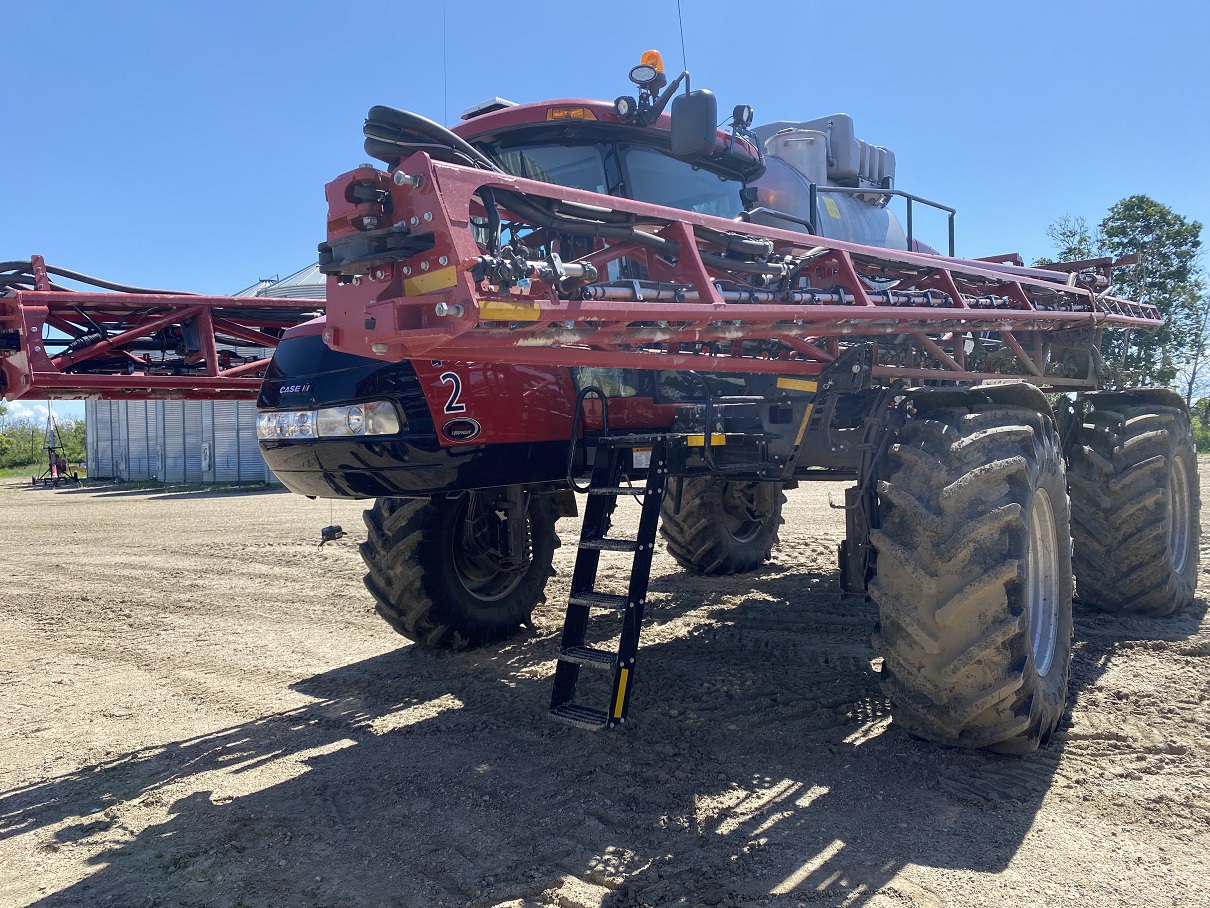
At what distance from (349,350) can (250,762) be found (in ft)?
6.57

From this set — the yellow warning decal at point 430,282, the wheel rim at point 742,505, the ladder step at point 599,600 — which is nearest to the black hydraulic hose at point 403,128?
the yellow warning decal at point 430,282

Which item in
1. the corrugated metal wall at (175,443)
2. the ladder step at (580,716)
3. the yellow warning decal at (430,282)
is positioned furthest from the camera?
the corrugated metal wall at (175,443)

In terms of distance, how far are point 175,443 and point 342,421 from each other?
29284 millimetres

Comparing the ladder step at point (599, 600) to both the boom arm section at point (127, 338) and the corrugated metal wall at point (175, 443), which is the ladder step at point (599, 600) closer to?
the boom arm section at point (127, 338)

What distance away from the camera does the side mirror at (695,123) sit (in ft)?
11.8

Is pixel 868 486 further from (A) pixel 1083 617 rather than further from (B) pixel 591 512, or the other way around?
(A) pixel 1083 617

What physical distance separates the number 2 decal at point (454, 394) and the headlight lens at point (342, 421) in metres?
0.21

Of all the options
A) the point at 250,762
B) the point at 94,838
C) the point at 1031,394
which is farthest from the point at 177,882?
the point at 1031,394

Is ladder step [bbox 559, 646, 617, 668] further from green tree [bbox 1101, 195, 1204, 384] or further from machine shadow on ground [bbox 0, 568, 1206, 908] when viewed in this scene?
green tree [bbox 1101, 195, 1204, 384]

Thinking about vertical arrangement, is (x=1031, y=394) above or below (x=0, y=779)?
above

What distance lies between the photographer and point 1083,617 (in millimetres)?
5871

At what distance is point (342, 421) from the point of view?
13.2 ft

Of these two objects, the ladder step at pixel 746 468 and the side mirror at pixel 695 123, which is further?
the ladder step at pixel 746 468

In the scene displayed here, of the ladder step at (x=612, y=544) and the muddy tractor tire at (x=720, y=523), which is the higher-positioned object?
the ladder step at (x=612, y=544)
